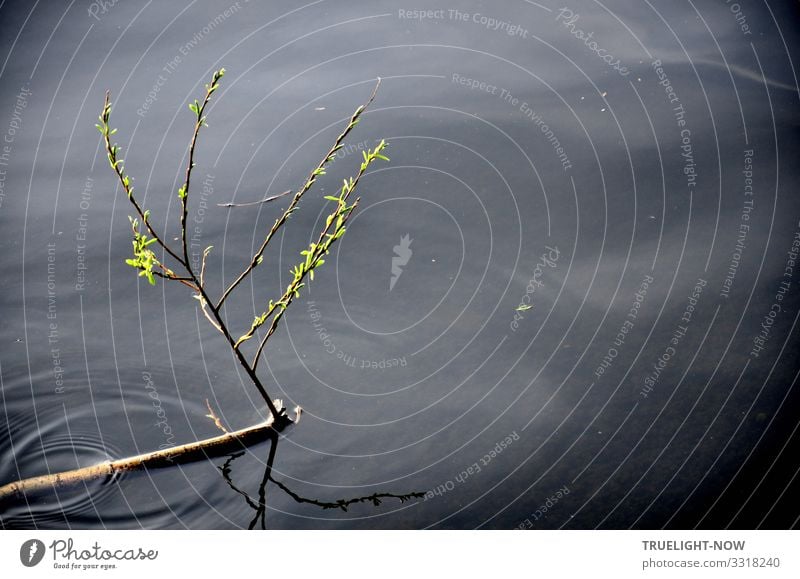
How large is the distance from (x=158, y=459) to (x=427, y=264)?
1010mm

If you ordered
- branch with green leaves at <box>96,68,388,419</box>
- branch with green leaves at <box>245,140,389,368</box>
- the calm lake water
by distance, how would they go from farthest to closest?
1. the calm lake water
2. branch with green leaves at <box>245,140,389,368</box>
3. branch with green leaves at <box>96,68,388,419</box>

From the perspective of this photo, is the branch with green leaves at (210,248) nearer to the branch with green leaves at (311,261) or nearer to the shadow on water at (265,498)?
the branch with green leaves at (311,261)

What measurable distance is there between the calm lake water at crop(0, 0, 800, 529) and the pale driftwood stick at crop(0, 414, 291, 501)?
28 mm

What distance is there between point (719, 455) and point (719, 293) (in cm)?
57

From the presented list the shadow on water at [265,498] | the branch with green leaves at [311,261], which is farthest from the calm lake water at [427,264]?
the branch with green leaves at [311,261]

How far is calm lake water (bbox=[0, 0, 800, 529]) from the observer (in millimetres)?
2543

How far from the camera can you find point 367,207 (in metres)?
3.13

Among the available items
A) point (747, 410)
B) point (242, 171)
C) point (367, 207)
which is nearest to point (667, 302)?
point (747, 410)
